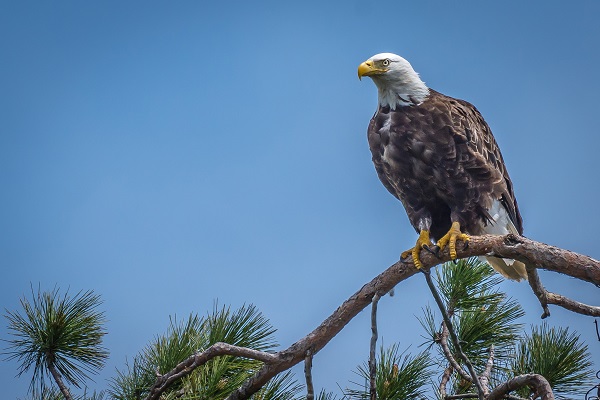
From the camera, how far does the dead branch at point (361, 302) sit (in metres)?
2.79

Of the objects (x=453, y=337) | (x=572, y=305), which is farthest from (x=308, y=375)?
(x=572, y=305)

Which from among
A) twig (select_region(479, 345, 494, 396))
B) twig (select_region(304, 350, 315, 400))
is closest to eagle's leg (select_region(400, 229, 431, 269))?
twig (select_region(479, 345, 494, 396))

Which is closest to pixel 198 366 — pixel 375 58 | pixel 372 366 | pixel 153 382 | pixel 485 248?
pixel 153 382

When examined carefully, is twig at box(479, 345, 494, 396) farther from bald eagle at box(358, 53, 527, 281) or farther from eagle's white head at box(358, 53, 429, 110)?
eagle's white head at box(358, 53, 429, 110)

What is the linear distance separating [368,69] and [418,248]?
98cm

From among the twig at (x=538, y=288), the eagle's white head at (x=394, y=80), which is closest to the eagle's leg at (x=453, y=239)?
the twig at (x=538, y=288)

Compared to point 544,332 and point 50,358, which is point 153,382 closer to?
point 50,358

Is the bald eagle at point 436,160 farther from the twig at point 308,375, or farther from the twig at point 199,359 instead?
the twig at point 199,359

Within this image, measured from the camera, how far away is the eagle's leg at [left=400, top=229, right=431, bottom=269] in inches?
129

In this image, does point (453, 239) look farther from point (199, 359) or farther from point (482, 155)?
point (199, 359)

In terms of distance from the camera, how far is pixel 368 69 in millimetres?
3811

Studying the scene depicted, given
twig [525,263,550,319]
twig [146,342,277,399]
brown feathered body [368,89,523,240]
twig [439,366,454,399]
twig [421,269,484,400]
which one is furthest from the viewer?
Answer: brown feathered body [368,89,523,240]

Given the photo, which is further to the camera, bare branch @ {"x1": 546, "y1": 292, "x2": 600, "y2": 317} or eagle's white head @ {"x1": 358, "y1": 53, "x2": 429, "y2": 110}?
eagle's white head @ {"x1": 358, "y1": 53, "x2": 429, "y2": 110}

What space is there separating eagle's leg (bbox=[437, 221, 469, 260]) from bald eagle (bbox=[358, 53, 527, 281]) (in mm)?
29
